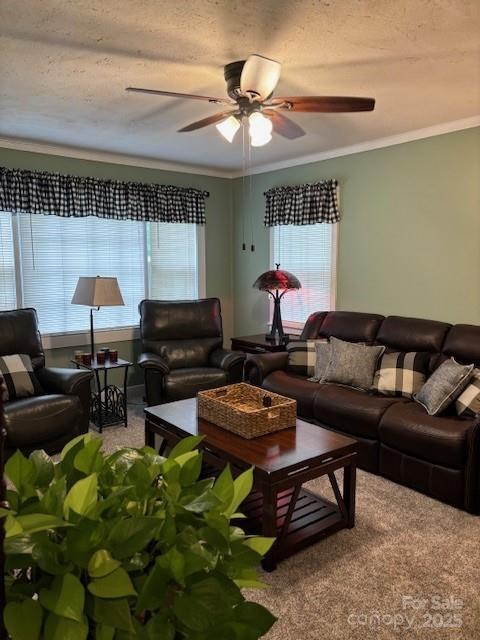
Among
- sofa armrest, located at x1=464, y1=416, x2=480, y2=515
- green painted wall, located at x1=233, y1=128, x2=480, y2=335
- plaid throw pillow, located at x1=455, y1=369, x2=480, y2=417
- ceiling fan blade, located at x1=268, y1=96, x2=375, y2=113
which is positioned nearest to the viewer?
ceiling fan blade, located at x1=268, y1=96, x2=375, y2=113

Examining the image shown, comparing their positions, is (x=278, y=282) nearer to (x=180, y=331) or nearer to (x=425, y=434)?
(x=180, y=331)

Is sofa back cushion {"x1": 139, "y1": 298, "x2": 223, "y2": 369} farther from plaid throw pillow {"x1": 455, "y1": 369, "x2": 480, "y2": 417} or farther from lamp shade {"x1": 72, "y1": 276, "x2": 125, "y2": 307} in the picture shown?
plaid throw pillow {"x1": 455, "y1": 369, "x2": 480, "y2": 417}

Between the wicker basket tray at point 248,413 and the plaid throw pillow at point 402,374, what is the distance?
1054 millimetres

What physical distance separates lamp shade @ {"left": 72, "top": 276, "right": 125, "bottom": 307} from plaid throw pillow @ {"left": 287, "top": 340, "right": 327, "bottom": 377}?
5.40 feet

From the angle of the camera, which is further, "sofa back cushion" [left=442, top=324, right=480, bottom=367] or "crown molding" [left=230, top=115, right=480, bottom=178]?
"crown molding" [left=230, top=115, right=480, bottom=178]

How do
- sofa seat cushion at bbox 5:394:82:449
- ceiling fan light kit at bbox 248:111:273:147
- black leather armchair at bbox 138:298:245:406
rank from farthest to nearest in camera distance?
1. black leather armchair at bbox 138:298:245:406
2. sofa seat cushion at bbox 5:394:82:449
3. ceiling fan light kit at bbox 248:111:273:147

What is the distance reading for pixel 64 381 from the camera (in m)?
3.70

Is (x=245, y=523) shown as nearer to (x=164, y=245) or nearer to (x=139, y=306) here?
(x=139, y=306)

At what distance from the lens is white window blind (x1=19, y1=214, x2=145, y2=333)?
179 inches

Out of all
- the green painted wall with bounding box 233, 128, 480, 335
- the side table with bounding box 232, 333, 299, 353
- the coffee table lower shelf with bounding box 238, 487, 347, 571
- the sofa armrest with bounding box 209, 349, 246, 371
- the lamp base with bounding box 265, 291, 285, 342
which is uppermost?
the green painted wall with bounding box 233, 128, 480, 335

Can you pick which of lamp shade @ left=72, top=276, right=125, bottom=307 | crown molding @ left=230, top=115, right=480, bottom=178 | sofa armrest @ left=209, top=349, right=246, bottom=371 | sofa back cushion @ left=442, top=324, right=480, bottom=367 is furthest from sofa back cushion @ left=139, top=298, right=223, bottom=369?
sofa back cushion @ left=442, top=324, right=480, bottom=367


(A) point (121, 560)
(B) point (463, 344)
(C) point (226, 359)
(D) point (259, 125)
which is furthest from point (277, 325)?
(A) point (121, 560)

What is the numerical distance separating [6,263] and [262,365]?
254 centimetres

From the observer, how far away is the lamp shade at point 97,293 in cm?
420
